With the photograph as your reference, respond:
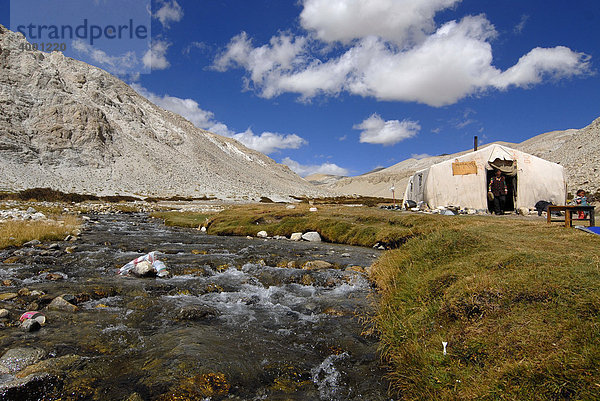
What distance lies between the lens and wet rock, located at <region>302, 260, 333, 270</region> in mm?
10469

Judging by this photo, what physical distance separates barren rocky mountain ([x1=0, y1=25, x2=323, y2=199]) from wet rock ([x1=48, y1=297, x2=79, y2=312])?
61385mm

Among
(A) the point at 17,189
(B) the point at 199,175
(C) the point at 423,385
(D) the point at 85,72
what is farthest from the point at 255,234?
(D) the point at 85,72

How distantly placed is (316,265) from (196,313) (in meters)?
4.89

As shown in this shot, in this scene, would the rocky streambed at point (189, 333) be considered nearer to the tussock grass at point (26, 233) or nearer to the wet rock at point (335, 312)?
the wet rock at point (335, 312)

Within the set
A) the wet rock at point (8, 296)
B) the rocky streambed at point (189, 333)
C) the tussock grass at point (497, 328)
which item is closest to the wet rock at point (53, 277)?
the rocky streambed at point (189, 333)

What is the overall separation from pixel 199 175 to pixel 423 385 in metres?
92.0

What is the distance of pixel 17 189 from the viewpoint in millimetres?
51938

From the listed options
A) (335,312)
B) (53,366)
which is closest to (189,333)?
(53,366)

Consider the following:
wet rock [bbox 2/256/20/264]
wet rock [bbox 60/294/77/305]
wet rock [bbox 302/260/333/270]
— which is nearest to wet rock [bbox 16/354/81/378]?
wet rock [bbox 60/294/77/305]

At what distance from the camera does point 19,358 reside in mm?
4344

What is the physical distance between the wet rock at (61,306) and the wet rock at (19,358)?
6.17 ft

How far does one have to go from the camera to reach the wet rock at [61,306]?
6352 mm

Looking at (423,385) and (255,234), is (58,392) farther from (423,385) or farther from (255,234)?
(255,234)

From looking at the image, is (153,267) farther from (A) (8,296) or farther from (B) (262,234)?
(B) (262,234)
